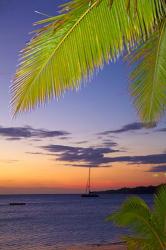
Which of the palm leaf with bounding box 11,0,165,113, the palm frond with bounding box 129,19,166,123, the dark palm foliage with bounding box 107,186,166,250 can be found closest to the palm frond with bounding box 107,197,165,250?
the dark palm foliage with bounding box 107,186,166,250

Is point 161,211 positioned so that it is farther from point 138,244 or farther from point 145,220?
point 138,244

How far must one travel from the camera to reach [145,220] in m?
8.13

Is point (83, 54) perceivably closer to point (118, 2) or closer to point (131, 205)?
point (118, 2)

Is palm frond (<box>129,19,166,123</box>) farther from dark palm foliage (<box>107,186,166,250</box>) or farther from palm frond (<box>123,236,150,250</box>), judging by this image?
palm frond (<box>123,236,150,250</box>)

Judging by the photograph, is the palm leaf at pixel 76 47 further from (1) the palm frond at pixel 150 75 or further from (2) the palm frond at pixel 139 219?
(2) the palm frond at pixel 139 219

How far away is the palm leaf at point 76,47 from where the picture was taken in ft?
11.0

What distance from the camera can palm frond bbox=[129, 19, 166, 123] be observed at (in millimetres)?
4660

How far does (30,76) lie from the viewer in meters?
3.53

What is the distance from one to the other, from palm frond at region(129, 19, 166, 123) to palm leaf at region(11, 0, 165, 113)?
110cm

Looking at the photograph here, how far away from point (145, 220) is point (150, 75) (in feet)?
13.7

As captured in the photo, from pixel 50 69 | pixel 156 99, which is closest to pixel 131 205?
pixel 156 99

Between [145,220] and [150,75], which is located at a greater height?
[150,75]

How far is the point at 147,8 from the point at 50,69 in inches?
37.5

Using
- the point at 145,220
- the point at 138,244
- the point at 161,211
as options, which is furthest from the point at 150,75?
the point at 138,244
